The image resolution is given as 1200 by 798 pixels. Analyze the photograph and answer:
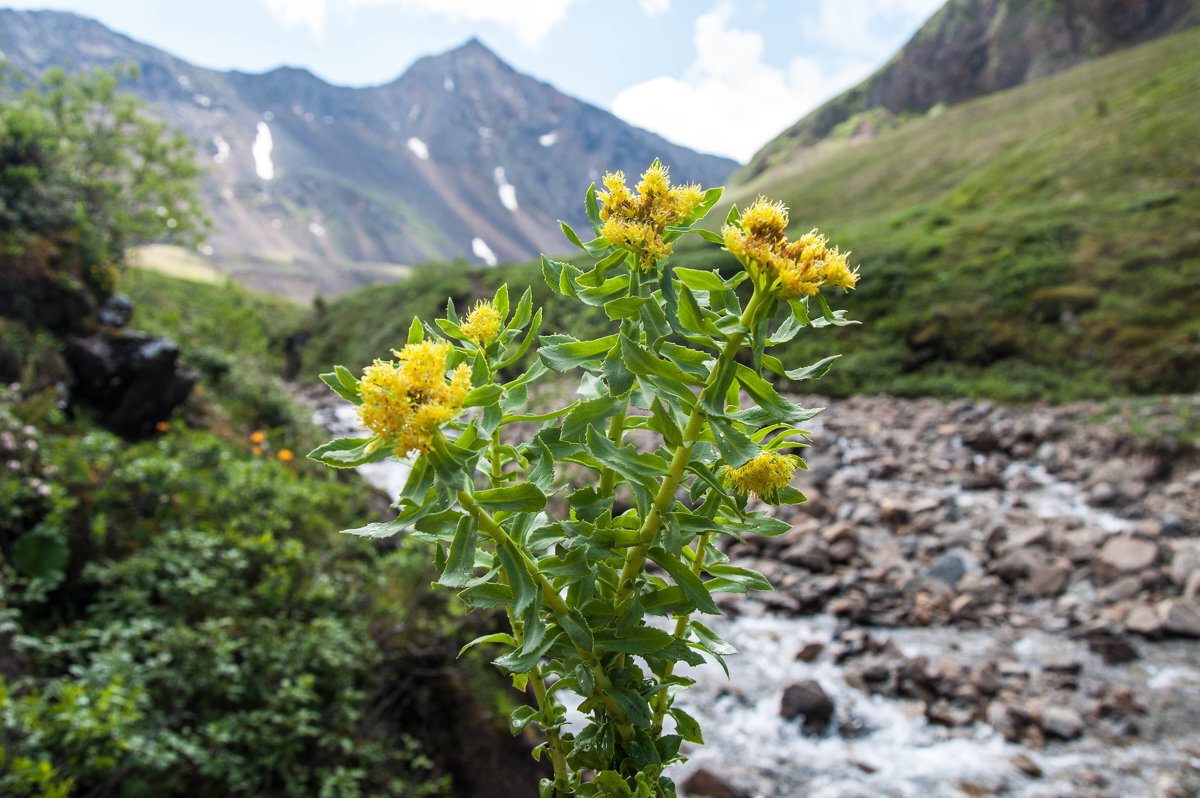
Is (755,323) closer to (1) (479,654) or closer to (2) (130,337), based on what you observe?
(1) (479,654)

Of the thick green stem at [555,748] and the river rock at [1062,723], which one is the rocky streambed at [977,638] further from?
the thick green stem at [555,748]

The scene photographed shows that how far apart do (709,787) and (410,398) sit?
5.78 metres

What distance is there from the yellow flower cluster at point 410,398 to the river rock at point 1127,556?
10.2 metres

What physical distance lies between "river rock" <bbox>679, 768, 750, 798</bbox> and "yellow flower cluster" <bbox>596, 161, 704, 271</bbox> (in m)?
5.75

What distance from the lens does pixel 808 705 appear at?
6.50 metres

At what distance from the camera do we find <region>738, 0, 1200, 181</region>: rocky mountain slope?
69.8 m

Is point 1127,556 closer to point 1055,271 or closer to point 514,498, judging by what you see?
point 514,498

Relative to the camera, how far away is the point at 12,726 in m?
2.82

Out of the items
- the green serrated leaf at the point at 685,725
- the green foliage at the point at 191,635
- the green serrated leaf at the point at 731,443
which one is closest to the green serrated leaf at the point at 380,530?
the green serrated leaf at the point at 731,443

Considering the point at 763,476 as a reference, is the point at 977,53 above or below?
above

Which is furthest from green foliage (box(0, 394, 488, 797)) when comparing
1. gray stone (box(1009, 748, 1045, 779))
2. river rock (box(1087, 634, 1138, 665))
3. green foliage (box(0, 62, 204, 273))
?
river rock (box(1087, 634, 1138, 665))

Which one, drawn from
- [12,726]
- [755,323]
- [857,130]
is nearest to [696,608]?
[755,323]

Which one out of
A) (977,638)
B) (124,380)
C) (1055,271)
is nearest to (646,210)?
(977,638)

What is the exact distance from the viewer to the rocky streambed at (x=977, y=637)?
5.74m
